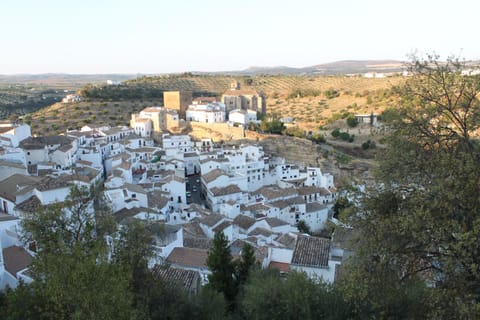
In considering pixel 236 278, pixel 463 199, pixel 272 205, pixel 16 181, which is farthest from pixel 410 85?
pixel 272 205

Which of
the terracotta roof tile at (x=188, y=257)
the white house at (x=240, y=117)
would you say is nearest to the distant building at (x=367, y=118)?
the white house at (x=240, y=117)

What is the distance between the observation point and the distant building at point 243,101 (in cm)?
4622

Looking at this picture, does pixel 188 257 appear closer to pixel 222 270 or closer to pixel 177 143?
pixel 222 270

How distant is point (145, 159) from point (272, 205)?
37.9 ft

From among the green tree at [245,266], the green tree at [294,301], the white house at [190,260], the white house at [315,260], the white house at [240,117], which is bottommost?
the white house at [190,260]

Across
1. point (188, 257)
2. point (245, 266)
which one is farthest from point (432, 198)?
point (188, 257)

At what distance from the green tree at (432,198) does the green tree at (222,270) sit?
600 centimetres

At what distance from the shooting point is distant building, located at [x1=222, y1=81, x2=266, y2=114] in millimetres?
46219

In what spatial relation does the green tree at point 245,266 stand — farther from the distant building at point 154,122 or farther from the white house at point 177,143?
the distant building at point 154,122

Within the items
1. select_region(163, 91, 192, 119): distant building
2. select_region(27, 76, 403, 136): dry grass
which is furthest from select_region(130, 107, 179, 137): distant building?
select_region(27, 76, 403, 136): dry grass

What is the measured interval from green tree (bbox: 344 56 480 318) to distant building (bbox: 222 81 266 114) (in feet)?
128

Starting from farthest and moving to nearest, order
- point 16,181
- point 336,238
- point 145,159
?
point 145,159 < point 16,181 < point 336,238

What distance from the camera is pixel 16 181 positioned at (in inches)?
690

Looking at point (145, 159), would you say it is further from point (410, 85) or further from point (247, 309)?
point (410, 85)
